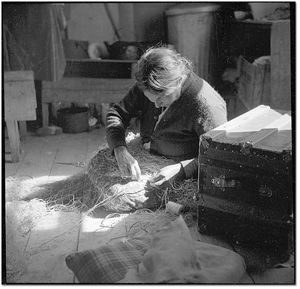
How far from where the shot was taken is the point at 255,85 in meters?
3.88

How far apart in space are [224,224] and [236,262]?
1.04ft

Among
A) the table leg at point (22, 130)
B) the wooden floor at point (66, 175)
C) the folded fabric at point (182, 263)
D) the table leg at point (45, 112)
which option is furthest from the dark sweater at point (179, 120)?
the table leg at point (45, 112)

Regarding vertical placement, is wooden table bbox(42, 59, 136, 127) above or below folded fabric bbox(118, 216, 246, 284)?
above

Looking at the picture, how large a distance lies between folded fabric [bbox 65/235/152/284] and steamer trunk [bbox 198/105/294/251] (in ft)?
1.47

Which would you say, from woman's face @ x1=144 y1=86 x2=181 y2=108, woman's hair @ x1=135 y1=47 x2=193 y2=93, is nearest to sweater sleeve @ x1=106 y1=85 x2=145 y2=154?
woman's face @ x1=144 y1=86 x2=181 y2=108

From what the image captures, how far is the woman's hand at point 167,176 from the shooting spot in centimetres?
256

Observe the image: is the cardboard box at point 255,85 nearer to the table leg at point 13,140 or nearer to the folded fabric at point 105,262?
the table leg at point 13,140

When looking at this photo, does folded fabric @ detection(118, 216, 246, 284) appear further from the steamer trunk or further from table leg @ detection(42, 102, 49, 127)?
table leg @ detection(42, 102, 49, 127)

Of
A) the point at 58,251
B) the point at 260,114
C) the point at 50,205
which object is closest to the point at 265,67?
the point at 260,114

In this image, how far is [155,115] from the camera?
9.31 feet

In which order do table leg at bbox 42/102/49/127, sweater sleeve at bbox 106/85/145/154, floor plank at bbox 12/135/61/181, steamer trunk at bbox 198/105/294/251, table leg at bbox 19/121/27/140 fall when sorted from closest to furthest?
steamer trunk at bbox 198/105/294/251, sweater sleeve at bbox 106/85/145/154, floor plank at bbox 12/135/61/181, table leg at bbox 19/121/27/140, table leg at bbox 42/102/49/127

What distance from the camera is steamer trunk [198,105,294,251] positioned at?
80.7 inches

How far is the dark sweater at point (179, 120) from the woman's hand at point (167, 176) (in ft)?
0.14

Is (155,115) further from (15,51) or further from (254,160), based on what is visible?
(15,51)
